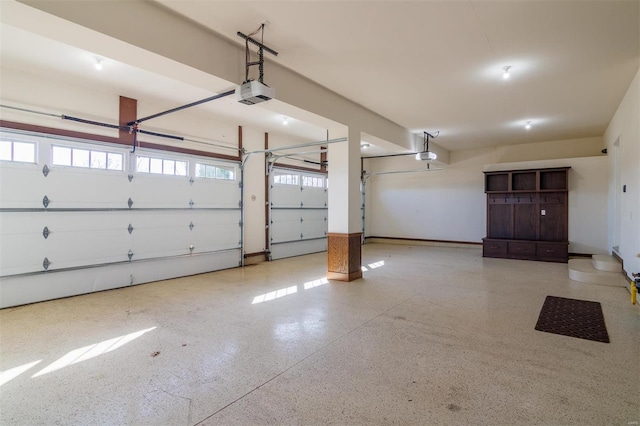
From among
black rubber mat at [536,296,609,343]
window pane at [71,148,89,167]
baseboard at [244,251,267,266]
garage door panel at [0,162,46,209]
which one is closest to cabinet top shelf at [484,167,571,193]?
black rubber mat at [536,296,609,343]

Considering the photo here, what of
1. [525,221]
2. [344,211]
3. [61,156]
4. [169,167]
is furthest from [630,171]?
[61,156]

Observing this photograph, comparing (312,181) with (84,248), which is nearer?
(84,248)

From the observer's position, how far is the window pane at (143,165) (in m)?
5.69

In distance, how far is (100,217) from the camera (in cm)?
523

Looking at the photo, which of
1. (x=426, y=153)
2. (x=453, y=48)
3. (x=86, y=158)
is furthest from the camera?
(x=426, y=153)

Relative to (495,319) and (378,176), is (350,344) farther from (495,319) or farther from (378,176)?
(378,176)

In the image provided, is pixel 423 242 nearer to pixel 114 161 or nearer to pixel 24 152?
pixel 114 161

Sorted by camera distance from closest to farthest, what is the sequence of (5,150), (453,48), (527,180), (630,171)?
(453,48)
(5,150)
(630,171)
(527,180)

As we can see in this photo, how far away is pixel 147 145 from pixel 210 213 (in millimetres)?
1743

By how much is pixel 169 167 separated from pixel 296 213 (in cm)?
357

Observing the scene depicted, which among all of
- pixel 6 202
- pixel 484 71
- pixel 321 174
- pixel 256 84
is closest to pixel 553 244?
pixel 484 71

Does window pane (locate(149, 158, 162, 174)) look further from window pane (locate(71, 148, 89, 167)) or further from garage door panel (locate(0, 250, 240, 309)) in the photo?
garage door panel (locate(0, 250, 240, 309))

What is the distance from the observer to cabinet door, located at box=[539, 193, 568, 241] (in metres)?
7.94

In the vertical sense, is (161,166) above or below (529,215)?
above
